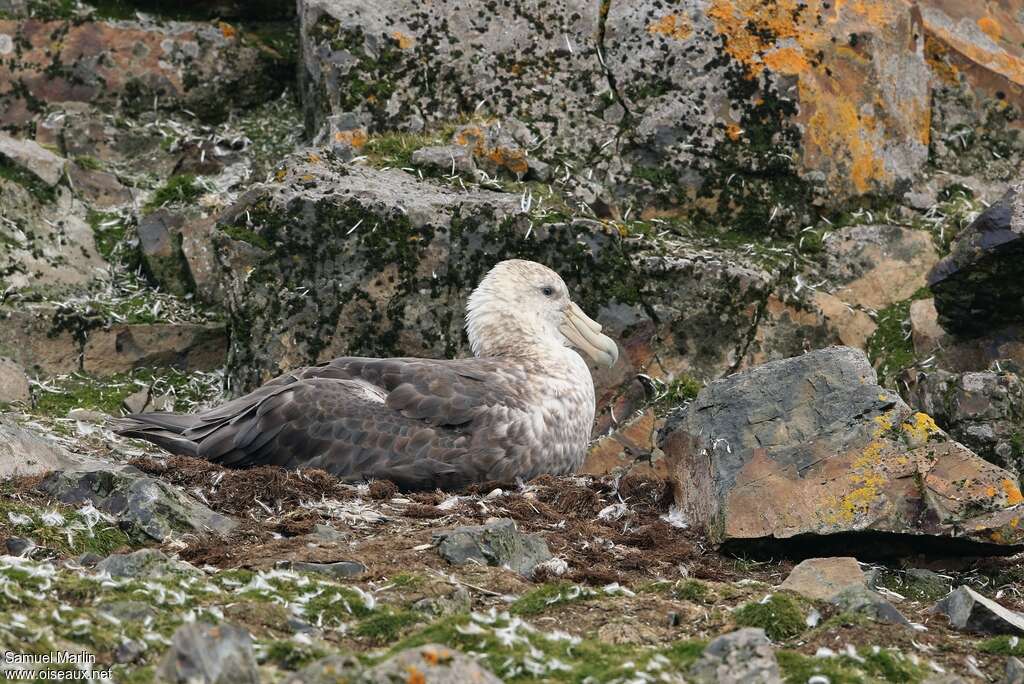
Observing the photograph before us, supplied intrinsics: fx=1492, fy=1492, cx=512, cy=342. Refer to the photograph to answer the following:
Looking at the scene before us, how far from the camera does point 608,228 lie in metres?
10.6

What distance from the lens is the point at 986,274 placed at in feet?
30.9

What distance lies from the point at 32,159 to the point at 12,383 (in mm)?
2292

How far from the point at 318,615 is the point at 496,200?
569 centimetres

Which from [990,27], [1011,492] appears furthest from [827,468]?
[990,27]

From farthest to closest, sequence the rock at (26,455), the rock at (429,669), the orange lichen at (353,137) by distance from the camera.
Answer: the orange lichen at (353,137)
the rock at (26,455)
the rock at (429,669)

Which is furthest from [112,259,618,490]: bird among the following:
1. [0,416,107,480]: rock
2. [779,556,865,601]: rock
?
[779,556,865,601]: rock

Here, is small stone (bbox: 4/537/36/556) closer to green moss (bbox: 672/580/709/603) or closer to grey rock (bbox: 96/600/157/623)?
grey rock (bbox: 96/600/157/623)

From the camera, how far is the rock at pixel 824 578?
6.23 metres

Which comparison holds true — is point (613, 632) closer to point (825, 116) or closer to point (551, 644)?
point (551, 644)

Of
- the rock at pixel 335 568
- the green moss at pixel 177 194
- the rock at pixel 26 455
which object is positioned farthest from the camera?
the green moss at pixel 177 194

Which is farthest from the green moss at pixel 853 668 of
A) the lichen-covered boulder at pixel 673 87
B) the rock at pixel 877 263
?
the lichen-covered boulder at pixel 673 87

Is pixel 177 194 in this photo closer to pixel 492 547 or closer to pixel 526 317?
pixel 526 317

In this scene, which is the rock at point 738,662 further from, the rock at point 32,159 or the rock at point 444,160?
the rock at point 32,159

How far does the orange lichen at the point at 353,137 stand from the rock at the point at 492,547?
5.28 metres
